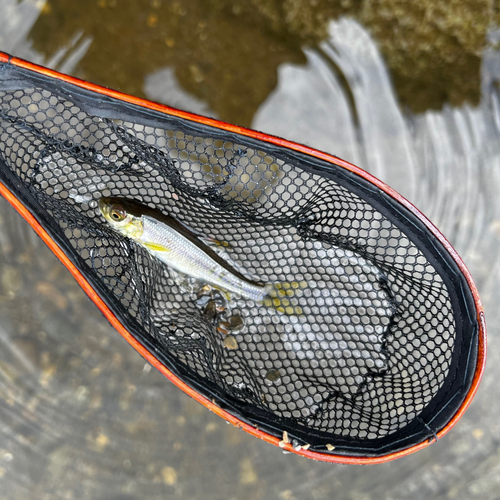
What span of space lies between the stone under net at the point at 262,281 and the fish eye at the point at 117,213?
11 centimetres

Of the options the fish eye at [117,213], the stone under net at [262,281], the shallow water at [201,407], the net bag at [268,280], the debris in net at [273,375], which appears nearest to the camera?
the net bag at [268,280]

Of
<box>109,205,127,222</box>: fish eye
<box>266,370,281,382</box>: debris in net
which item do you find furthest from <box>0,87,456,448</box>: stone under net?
<box>109,205,127,222</box>: fish eye

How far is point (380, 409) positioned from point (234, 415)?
1.99ft

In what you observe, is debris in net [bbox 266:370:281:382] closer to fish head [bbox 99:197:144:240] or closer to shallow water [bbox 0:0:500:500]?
shallow water [bbox 0:0:500:500]

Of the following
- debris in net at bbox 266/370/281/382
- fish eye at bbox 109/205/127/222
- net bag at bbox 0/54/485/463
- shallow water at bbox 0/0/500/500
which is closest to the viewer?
net bag at bbox 0/54/485/463

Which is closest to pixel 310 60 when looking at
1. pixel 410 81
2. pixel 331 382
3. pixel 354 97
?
pixel 354 97

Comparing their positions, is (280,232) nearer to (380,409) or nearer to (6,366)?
(380,409)

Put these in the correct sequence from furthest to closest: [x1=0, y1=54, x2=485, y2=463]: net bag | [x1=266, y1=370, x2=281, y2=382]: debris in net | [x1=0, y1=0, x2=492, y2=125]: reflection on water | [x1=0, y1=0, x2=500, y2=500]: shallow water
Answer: [x1=0, y1=0, x2=500, y2=500]: shallow water < [x1=0, y1=0, x2=492, y2=125]: reflection on water < [x1=266, y1=370, x2=281, y2=382]: debris in net < [x1=0, y1=54, x2=485, y2=463]: net bag

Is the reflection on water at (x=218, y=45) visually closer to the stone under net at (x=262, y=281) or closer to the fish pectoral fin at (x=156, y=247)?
the stone under net at (x=262, y=281)

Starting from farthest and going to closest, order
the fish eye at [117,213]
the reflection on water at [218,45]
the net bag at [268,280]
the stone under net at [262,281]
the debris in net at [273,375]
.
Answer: the reflection on water at [218,45] → the debris in net at [273,375] → the fish eye at [117,213] → the stone under net at [262,281] → the net bag at [268,280]

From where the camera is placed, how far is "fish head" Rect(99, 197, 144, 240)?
1613mm

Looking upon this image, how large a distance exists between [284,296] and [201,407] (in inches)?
34.7

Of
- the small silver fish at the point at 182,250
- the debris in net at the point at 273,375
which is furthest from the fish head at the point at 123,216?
the debris in net at the point at 273,375

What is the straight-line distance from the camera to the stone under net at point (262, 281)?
4.85ft
